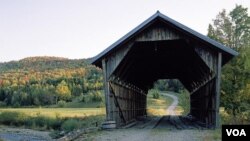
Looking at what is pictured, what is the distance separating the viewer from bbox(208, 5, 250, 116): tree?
112 ft

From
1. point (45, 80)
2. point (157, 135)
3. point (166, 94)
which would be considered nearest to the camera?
point (157, 135)

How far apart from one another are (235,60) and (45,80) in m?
120

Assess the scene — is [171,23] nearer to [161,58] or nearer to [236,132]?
[161,58]

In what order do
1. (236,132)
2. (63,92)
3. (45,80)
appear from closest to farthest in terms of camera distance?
(236,132) → (63,92) → (45,80)

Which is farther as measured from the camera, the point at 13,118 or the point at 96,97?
the point at 96,97

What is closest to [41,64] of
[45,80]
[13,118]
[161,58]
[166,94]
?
[45,80]

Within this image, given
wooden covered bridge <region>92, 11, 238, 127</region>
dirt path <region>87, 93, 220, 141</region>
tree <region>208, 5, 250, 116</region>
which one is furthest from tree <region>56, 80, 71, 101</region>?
dirt path <region>87, 93, 220, 141</region>

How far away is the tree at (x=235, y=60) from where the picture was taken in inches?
1339

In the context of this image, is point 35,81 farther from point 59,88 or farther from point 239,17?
point 239,17

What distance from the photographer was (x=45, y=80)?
14750cm

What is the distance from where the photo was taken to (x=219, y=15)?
39.7 m

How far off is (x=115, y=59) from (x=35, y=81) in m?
128

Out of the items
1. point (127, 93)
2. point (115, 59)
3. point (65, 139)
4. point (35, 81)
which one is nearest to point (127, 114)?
point (127, 93)

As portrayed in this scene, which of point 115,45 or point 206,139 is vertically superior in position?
point 115,45
